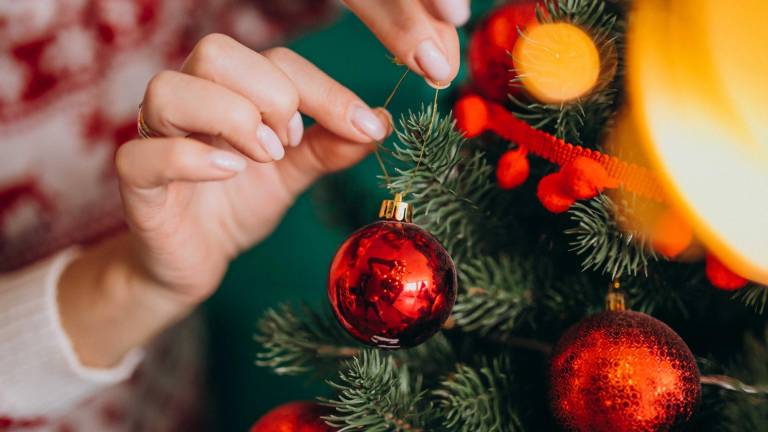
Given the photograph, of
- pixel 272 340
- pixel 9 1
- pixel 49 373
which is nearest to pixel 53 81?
pixel 9 1

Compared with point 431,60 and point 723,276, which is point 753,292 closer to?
point 723,276

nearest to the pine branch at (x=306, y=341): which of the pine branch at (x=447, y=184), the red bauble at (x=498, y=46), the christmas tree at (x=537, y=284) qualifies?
the christmas tree at (x=537, y=284)

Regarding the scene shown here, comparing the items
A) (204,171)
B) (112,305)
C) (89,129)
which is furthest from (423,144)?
(89,129)

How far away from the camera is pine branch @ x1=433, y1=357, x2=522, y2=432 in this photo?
1.21 feet

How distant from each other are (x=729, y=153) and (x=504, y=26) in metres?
0.17

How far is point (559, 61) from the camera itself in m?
0.36

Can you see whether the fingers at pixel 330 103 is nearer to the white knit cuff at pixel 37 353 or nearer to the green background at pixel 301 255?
the green background at pixel 301 255

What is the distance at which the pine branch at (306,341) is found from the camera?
457mm

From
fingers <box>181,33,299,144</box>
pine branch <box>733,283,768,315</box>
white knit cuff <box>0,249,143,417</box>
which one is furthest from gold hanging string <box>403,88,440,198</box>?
white knit cuff <box>0,249,143,417</box>

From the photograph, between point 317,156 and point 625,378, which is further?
point 317,156

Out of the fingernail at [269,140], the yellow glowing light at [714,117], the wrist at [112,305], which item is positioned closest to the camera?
the yellow glowing light at [714,117]

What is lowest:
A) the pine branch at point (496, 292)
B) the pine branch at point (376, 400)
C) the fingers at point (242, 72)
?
the pine branch at point (376, 400)

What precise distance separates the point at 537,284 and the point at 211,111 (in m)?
0.25

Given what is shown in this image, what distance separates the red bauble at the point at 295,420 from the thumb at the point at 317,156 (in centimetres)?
20
